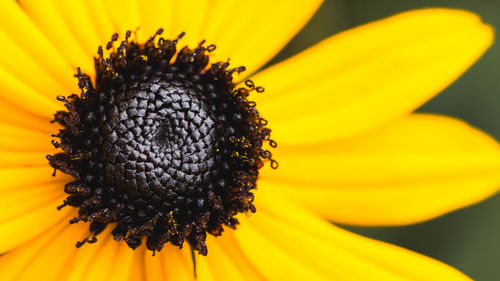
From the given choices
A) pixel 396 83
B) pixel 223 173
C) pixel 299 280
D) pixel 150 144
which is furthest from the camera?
pixel 396 83

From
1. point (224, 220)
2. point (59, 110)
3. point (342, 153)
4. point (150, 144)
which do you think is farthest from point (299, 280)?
point (59, 110)

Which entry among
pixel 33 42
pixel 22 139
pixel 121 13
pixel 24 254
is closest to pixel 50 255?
pixel 24 254

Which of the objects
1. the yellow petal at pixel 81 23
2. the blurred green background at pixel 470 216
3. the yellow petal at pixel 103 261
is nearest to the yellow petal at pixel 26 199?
the yellow petal at pixel 103 261

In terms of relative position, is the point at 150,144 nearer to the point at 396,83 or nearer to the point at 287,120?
the point at 287,120

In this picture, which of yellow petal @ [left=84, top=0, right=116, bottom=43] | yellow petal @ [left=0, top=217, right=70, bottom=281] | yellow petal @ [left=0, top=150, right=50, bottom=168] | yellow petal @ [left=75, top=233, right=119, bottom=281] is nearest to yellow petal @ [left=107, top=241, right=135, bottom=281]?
yellow petal @ [left=75, top=233, right=119, bottom=281]

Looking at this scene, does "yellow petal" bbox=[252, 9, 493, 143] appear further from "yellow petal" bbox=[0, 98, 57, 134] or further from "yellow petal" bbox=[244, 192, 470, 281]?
"yellow petal" bbox=[0, 98, 57, 134]

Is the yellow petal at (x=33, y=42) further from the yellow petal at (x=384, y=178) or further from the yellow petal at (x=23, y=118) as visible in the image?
the yellow petal at (x=384, y=178)
